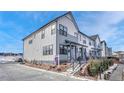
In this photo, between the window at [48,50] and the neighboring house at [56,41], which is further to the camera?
the window at [48,50]

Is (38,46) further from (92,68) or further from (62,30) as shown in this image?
(92,68)

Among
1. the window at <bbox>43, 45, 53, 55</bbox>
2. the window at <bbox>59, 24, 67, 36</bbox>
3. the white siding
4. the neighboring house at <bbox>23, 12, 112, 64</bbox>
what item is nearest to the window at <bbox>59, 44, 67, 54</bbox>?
the neighboring house at <bbox>23, 12, 112, 64</bbox>

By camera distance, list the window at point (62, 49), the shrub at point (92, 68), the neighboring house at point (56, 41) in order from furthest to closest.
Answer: the window at point (62, 49), the neighboring house at point (56, 41), the shrub at point (92, 68)

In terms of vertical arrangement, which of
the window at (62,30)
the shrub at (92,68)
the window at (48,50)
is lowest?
the shrub at (92,68)

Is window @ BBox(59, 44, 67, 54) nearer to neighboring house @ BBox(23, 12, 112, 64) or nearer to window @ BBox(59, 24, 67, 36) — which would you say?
neighboring house @ BBox(23, 12, 112, 64)

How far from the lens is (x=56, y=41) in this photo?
9.62m

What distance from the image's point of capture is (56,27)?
9625 millimetres

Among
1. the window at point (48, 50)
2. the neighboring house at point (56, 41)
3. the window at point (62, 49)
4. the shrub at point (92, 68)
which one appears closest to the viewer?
the shrub at point (92, 68)

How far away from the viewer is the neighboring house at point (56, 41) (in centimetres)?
969

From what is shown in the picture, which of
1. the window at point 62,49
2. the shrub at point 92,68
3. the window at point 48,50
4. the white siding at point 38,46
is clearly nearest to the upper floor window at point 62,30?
the white siding at point 38,46

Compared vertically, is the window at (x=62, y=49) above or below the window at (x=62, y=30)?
below

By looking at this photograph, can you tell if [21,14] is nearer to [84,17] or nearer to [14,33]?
[14,33]

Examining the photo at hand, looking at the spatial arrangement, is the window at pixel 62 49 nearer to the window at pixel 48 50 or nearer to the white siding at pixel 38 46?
the white siding at pixel 38 46

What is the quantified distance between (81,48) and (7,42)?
24.2 ft
